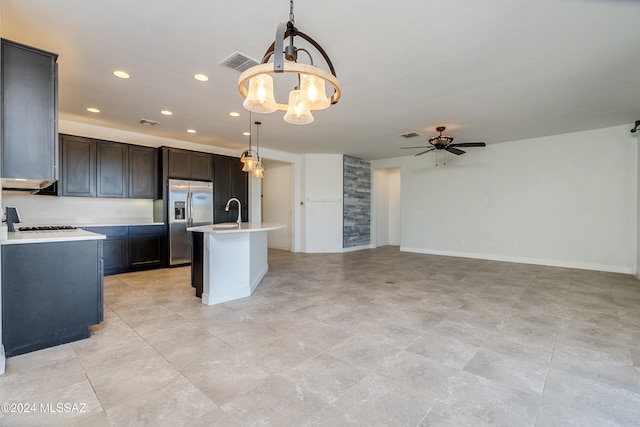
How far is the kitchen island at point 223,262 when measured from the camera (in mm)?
3533

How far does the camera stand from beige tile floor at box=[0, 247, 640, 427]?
65.5 inches

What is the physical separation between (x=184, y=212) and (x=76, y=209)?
70.3 inches

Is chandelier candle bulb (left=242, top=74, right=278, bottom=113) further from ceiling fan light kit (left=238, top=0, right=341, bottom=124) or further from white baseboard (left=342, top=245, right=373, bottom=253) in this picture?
white baseboard (left=342, top=245, right=373, bottom=253)

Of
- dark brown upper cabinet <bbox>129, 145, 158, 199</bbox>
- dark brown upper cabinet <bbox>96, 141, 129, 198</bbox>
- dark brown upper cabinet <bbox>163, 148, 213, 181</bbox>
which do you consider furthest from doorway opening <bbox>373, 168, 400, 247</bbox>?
dark brown upper cabinet <bbox>96, 141, 129, 198</bbox>

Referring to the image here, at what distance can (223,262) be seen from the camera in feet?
12.0

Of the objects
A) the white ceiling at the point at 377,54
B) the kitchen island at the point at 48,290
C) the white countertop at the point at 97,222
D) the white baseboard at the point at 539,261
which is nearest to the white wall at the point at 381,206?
the white baseboard at the point at 539,261

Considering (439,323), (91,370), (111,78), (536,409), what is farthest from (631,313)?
(111,78)

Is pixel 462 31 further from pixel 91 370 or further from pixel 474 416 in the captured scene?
pixel 91 370

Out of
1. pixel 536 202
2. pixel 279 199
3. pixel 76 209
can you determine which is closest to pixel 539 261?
pixel 536 202

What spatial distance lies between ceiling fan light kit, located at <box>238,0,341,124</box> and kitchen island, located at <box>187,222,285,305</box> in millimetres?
1878

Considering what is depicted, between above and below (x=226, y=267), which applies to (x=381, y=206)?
above

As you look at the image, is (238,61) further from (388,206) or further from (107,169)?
(388,206)

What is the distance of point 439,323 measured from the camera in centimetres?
298

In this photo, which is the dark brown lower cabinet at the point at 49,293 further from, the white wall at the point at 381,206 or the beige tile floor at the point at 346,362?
the white wall at the point at 381,206
